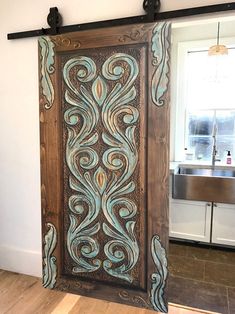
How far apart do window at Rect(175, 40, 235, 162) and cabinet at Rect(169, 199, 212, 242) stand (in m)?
0.62

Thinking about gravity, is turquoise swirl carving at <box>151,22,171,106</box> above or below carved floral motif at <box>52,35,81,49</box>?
below

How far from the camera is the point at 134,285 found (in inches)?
79.9

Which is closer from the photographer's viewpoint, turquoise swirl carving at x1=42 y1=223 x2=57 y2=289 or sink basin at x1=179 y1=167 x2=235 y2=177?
turquoise swirl carving at x1=42 y1=223 x2=57 y2=289

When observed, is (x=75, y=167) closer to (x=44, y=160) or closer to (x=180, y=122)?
(x=44, y=160)

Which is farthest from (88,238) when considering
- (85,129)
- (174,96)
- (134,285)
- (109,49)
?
(174,96)

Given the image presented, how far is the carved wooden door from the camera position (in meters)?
1.86

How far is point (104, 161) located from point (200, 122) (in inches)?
67.5

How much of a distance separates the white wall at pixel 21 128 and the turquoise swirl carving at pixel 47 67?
123 mm

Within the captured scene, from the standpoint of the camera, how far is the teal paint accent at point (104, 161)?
1.92 meters

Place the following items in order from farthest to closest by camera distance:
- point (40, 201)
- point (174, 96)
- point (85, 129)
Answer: point (174, 96)
point (40, 201)
point (85, 129)

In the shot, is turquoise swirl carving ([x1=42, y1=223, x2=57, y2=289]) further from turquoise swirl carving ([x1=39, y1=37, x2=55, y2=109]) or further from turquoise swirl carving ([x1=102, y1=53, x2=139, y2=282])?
turquoise swirl carving ([x1=39, y1=37, x2=55, y2=109])

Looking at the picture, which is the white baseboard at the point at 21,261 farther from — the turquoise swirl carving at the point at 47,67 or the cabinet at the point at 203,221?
the cabinet at the point at 203,221

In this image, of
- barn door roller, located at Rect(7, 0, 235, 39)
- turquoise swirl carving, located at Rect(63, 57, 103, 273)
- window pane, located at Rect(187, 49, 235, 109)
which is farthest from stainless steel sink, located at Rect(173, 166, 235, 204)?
barn door roller, located at Rect(7, 0, 235, 39)

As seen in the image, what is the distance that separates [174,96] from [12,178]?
6.67ft
